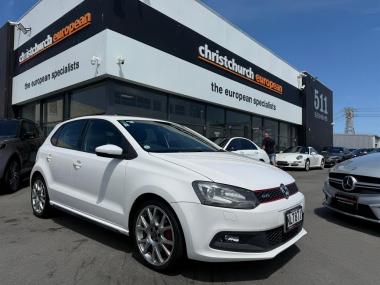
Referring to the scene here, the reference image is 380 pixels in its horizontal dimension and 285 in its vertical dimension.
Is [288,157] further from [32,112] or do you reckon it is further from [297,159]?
[32,112]

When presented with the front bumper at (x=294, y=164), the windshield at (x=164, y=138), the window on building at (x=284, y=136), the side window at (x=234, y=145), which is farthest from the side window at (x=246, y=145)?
the window on building at (x=284, y=136)

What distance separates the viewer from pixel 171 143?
4.96m

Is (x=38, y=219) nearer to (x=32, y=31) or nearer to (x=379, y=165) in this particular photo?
(x=379, y=165)

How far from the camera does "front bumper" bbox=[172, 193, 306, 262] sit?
142 inches

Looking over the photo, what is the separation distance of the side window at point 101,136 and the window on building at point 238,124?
1564 cm

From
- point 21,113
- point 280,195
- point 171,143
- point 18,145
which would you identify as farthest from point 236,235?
point 21,113

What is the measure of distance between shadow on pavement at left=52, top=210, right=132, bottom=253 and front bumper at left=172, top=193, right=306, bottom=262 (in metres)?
1.25

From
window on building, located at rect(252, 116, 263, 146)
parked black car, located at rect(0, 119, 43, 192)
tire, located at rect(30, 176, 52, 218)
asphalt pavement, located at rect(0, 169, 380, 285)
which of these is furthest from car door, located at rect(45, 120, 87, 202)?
window on building, located at rect(252, 116, 263, 146)

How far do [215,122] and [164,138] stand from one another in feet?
47.7

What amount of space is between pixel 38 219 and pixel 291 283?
405 centimetres

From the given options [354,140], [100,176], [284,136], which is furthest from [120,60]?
[354,140]

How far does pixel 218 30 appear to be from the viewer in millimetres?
19078

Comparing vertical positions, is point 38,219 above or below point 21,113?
below

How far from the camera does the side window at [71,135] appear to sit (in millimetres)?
5492
